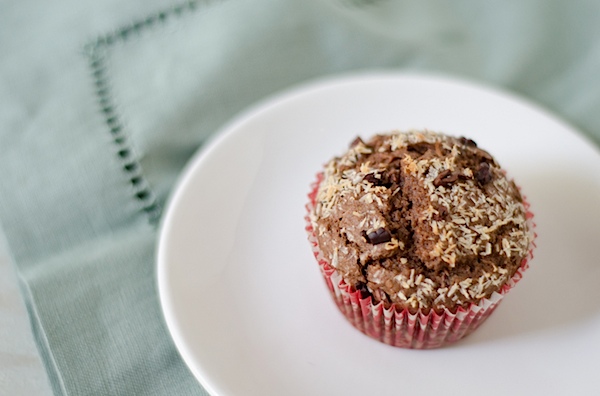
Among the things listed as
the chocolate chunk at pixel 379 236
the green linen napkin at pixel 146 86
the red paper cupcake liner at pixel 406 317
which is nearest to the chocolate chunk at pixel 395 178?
the chocolate chunk at pixel 379 236

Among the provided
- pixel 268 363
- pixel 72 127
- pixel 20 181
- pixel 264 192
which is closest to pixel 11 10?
pixel 72 127

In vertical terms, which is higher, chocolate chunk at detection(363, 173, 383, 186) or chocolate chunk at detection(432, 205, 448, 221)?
chocolate chunk at detection(363, 173, 383, 186)

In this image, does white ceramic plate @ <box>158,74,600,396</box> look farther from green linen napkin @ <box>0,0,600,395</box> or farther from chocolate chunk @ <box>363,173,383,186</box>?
chocolate chunk @ <box>363,173,383,186</box>

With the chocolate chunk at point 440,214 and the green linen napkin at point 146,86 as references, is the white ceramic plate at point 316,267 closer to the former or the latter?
the green linen napkin at point 146,86

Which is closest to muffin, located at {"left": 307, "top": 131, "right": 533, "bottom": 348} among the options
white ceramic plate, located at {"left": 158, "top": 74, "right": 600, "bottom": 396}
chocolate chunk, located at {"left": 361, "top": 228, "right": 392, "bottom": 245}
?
chocolate chunk, located at {"left": 361, "top": 228, "right": 392, "bottom": 245}

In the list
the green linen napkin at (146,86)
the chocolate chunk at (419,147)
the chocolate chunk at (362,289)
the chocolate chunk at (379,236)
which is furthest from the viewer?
the green linen napkin at (146,86)

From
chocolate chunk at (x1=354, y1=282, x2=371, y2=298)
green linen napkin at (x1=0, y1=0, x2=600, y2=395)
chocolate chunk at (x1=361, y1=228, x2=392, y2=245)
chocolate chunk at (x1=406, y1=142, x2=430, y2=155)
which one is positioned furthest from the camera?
green linen napkin at (x1=0, y1=0, x2=600, y2=395)

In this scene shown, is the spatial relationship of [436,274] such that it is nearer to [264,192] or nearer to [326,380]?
[326,380]
